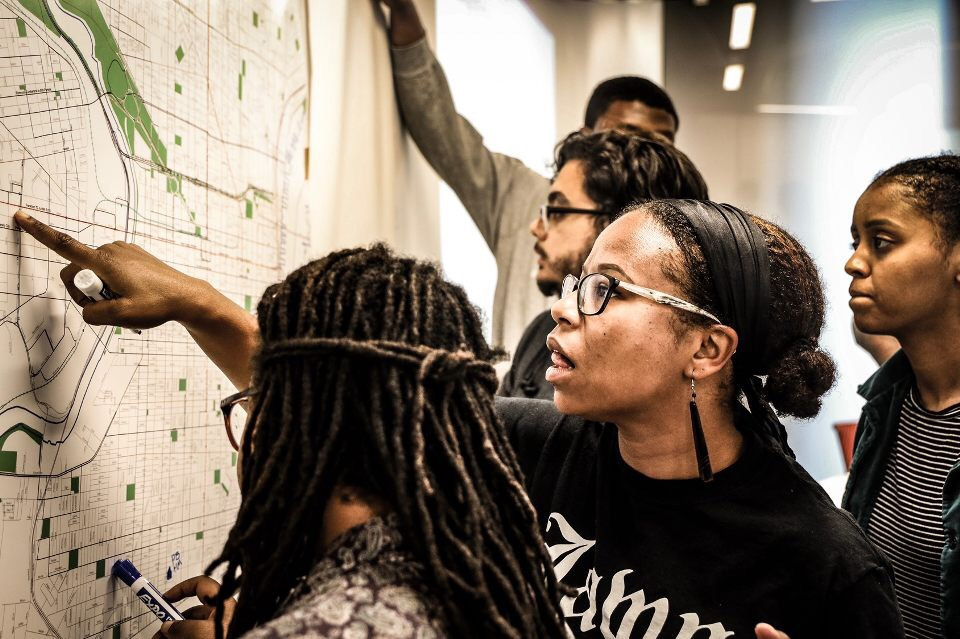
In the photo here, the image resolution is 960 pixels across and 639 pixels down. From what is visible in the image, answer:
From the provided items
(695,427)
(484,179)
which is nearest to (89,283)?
(695,427)

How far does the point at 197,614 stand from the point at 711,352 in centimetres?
85

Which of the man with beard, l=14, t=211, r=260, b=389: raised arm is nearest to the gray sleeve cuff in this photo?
the man with beard

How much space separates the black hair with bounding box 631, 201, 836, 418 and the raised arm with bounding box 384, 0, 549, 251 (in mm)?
981

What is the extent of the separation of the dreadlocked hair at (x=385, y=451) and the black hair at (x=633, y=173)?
1.02 metres

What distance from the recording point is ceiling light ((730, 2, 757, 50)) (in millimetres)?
3340

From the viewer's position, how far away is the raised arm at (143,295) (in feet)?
3.28

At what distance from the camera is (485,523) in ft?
2.61

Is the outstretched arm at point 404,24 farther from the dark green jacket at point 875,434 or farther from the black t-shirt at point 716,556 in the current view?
the dark green jacket at point 875,434

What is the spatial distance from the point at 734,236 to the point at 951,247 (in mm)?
566

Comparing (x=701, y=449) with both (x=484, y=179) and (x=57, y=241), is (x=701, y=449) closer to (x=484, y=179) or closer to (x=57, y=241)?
(x=57, y=241)

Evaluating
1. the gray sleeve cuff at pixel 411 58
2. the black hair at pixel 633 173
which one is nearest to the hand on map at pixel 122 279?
the black hair at pixel 633 173

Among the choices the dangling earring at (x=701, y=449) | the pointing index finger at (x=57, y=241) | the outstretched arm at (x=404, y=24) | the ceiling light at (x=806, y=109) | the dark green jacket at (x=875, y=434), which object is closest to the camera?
the pointing index finger at (x=57, y=241)

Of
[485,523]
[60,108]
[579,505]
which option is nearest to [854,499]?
[579,505]

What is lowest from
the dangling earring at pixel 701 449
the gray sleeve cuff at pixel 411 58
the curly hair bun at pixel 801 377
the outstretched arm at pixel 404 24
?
the dangling earring at pixel 701 449
